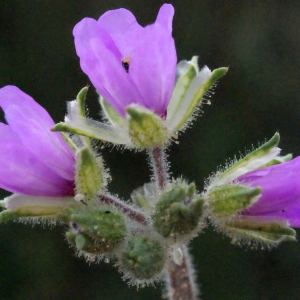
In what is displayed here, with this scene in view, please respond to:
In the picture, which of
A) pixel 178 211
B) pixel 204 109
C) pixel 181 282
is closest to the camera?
pixel 178 211

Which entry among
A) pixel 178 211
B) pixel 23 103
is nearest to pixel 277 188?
pixel 178 211

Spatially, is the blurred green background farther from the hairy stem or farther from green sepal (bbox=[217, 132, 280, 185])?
green sepal (bbox=[217, 132, 280, 185])

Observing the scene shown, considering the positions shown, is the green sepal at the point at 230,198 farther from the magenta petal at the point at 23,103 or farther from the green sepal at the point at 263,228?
the magenta petal at the point at 23,103

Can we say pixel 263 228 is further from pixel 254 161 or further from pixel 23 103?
pixel 23 103

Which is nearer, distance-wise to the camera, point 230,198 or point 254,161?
point 230,198

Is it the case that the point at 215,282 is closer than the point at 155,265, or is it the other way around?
the point at 155,265

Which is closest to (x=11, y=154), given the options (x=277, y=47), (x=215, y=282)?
(x=215, y=282)

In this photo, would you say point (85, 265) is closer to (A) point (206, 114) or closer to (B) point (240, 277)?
(B) point (240, 277)

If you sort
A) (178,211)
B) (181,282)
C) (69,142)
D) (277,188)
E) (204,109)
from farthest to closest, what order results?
(204,109)
(181,282)
(69,142)
(277,188)
(178,211)
